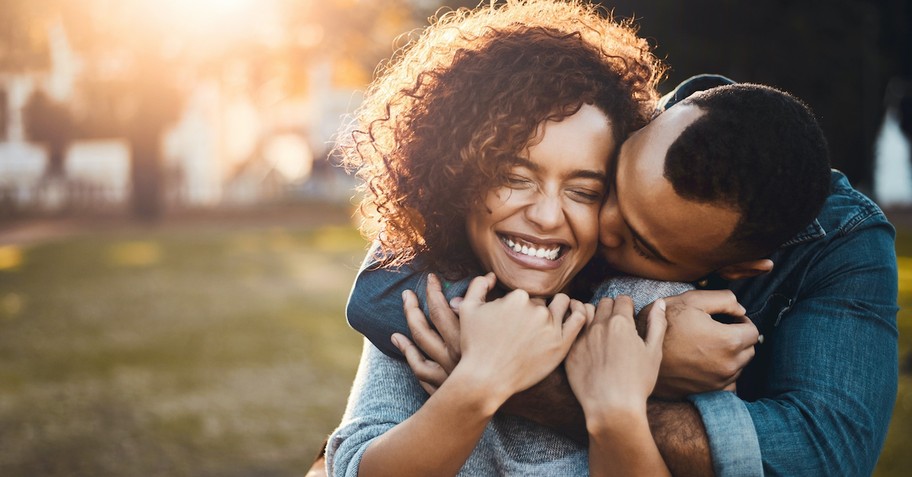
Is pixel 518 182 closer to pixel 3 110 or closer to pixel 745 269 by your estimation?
pixel 745 269

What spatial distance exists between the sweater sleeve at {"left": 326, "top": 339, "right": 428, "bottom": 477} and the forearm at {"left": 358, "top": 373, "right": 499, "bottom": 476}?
179mm

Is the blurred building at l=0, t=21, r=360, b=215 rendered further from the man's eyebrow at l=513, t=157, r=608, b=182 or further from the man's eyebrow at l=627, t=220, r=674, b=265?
the man's eyebrow at l=627, t=220, r=674, b=265

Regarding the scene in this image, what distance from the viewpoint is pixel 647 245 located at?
2484 mm

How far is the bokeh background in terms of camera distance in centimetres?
770

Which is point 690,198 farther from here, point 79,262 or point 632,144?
point 79,262

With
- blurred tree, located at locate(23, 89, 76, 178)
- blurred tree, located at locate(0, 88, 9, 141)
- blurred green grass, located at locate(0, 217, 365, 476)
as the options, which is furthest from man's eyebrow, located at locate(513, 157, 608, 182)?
blurred tree, located at locate(0, 88, 9, 141)

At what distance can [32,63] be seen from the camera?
25656mm

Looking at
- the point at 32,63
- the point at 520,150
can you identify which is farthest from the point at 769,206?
the point at 32,63

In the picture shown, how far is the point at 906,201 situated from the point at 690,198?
35659mm

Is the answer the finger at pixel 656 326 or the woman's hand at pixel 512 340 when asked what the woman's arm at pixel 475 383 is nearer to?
the woman's hand at pixel 512 340

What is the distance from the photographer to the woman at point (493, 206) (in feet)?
7.36

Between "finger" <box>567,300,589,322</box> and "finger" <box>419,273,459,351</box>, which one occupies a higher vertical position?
"finger" <box>567,300,589,322</box>

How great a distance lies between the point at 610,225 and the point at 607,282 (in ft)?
0.68

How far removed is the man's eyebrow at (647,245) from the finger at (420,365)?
0.69 m
